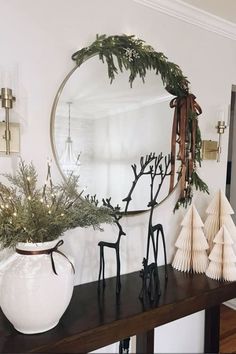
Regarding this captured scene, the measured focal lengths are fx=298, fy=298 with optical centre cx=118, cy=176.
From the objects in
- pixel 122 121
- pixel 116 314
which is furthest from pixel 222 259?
pixel 122 121

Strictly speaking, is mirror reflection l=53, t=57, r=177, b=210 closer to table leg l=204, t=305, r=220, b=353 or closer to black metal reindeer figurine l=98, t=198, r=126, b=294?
black metal reindeer figurine l=98, t=198, r=126, b=294

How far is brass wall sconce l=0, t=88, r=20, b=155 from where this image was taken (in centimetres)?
126

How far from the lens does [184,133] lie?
183 centimetres

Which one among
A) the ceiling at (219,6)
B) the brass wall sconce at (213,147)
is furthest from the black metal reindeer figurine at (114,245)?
the ceiling at (219,6)

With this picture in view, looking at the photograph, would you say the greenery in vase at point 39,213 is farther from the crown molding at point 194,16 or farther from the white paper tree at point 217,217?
the crown molding at point 194,16

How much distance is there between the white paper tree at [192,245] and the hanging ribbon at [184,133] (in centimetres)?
23

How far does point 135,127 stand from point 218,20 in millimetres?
982

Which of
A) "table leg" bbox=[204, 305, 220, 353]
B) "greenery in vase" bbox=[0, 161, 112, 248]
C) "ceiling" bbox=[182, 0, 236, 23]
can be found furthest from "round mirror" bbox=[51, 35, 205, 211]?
"table leg" bbox=[204, 305, 220, 353]

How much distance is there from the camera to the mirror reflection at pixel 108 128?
1.48 meters

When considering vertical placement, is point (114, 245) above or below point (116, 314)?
above

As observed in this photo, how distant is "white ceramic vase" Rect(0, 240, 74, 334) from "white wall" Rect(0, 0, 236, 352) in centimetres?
42

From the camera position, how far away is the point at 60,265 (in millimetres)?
1140

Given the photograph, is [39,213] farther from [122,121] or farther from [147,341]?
[147,341]

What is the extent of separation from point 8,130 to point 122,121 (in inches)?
24.3
